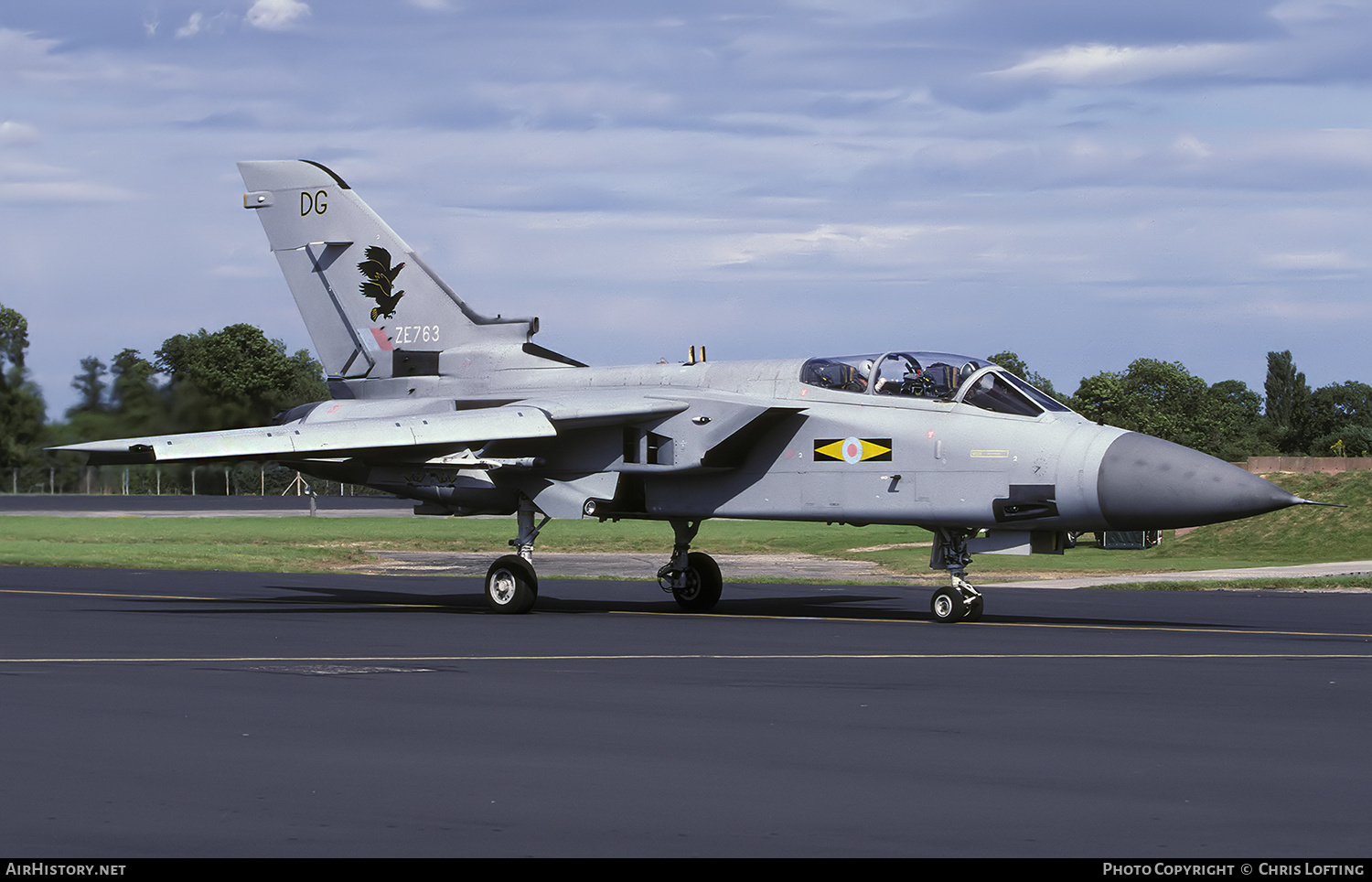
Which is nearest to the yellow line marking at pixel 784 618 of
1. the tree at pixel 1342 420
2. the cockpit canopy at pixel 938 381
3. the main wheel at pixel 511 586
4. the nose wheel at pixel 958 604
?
the nose wheel at pixel 958 604

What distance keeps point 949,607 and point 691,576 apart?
427 centimetres

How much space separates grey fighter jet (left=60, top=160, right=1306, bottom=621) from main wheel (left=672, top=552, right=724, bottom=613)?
0.03 m

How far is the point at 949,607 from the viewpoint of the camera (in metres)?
18.7

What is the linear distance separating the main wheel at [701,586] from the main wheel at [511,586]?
86.7 inches

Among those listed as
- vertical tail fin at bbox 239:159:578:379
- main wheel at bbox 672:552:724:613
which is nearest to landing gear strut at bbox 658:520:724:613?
main wheel at bbox 672:552:724:613

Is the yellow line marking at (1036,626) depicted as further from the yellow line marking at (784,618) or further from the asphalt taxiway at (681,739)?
the asphalt taxiway at (681,739)

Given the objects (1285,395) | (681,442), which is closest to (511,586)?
(681,442)

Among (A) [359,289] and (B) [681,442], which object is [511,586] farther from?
(A) [359,289]

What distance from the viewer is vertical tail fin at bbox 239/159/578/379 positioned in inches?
930

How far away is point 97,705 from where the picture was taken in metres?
10.6

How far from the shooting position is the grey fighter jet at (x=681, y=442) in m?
17.6
